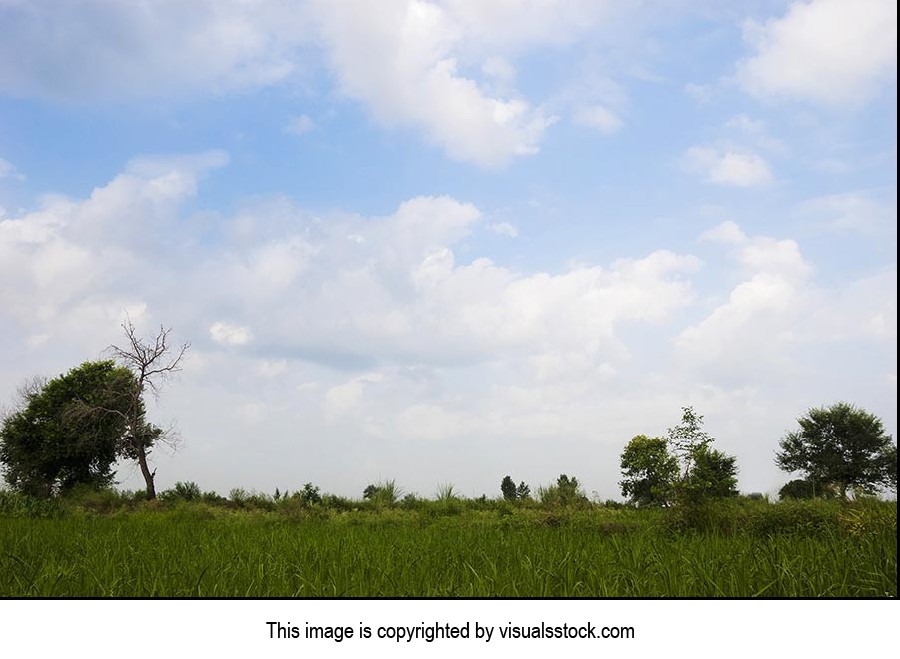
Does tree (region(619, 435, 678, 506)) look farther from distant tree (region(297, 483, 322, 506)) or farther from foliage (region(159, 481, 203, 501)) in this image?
foliage (region(159, 481, 203, 501))

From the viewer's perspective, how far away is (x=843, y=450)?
31578 millimetres

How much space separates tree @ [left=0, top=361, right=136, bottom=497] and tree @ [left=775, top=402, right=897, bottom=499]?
110 feet

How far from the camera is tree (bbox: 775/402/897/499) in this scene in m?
30.7

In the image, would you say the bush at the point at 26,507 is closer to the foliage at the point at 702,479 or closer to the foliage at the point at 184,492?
the foliage at the point at 184,492

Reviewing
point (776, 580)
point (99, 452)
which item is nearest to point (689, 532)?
point (776, 580)

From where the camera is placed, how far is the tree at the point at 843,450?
30719 millimetres

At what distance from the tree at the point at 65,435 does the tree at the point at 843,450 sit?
33.4 meters

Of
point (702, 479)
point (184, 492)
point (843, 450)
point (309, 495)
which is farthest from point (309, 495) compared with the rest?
point (843, 450)

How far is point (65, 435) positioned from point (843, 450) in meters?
37.9

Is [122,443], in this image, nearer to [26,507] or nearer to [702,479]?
[26,507]

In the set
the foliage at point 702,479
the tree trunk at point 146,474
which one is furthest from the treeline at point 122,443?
the foliage at point 702,479

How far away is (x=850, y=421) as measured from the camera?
103 feet
